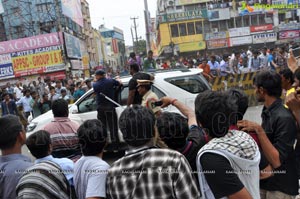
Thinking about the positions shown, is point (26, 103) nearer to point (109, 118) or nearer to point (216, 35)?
point (109, 118)

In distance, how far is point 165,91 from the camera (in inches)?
253

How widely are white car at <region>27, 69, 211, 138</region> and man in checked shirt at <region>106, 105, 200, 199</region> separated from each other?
14.9 ft

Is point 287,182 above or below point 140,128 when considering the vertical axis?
below

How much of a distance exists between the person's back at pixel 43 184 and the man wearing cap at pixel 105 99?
3993 millimetres

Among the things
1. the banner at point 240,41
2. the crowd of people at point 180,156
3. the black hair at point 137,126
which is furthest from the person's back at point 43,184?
the banner at point 240,41

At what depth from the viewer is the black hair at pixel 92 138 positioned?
2.24 m

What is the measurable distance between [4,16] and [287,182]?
38.8m

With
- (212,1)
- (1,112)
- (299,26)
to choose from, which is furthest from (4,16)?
(299,26)

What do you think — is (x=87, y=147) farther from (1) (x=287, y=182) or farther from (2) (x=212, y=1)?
(2) (x=212, y=1)

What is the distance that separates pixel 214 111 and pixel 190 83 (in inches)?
189

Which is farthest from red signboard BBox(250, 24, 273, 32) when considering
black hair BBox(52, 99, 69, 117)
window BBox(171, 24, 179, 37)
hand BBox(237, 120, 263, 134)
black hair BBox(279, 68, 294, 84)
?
hand BBox(237, 120, 263, 134)

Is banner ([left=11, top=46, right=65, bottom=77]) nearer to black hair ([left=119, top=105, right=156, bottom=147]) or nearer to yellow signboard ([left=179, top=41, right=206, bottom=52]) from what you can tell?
yellow signboard ([left=179, top=41, right=206, bottom=52])

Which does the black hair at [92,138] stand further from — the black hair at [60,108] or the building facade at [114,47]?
the building facade at [114,47]

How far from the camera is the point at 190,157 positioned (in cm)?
207
